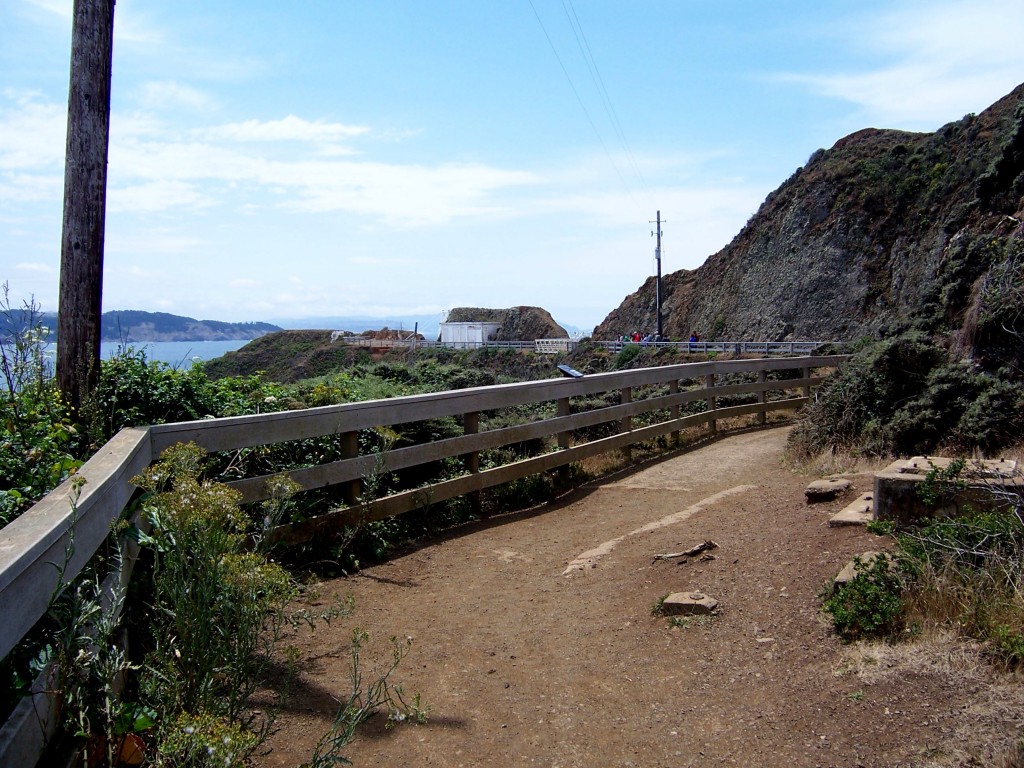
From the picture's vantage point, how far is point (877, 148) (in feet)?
194

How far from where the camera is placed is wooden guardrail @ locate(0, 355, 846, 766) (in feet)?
7.77

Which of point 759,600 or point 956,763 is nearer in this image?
point 956,763

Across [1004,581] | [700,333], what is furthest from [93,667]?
[700,333]

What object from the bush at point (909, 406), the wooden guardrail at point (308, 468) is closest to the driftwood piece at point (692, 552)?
the wooden guardrail at point (308, 468)

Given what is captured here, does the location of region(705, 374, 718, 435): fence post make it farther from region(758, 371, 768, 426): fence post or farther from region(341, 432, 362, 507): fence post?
region(341, 432, 362, 507): fence post

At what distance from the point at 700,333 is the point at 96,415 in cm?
6111

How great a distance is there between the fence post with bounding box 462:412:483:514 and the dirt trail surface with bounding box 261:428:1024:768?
0.92 meters

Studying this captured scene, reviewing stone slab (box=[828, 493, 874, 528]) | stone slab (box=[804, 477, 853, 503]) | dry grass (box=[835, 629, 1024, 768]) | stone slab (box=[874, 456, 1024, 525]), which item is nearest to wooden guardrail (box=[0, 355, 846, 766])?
stone slab (box=[804, 477, 853, 503])

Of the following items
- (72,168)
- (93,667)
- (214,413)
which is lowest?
(93,667)

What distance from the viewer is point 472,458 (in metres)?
7.97

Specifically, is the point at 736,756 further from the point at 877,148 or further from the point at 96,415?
the point at 877,148

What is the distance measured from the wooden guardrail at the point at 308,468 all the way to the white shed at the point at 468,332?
6494 cm

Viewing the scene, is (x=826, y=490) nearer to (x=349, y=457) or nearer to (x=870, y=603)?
(x=870, y=603)

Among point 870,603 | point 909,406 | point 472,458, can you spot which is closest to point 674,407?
point 909,406
